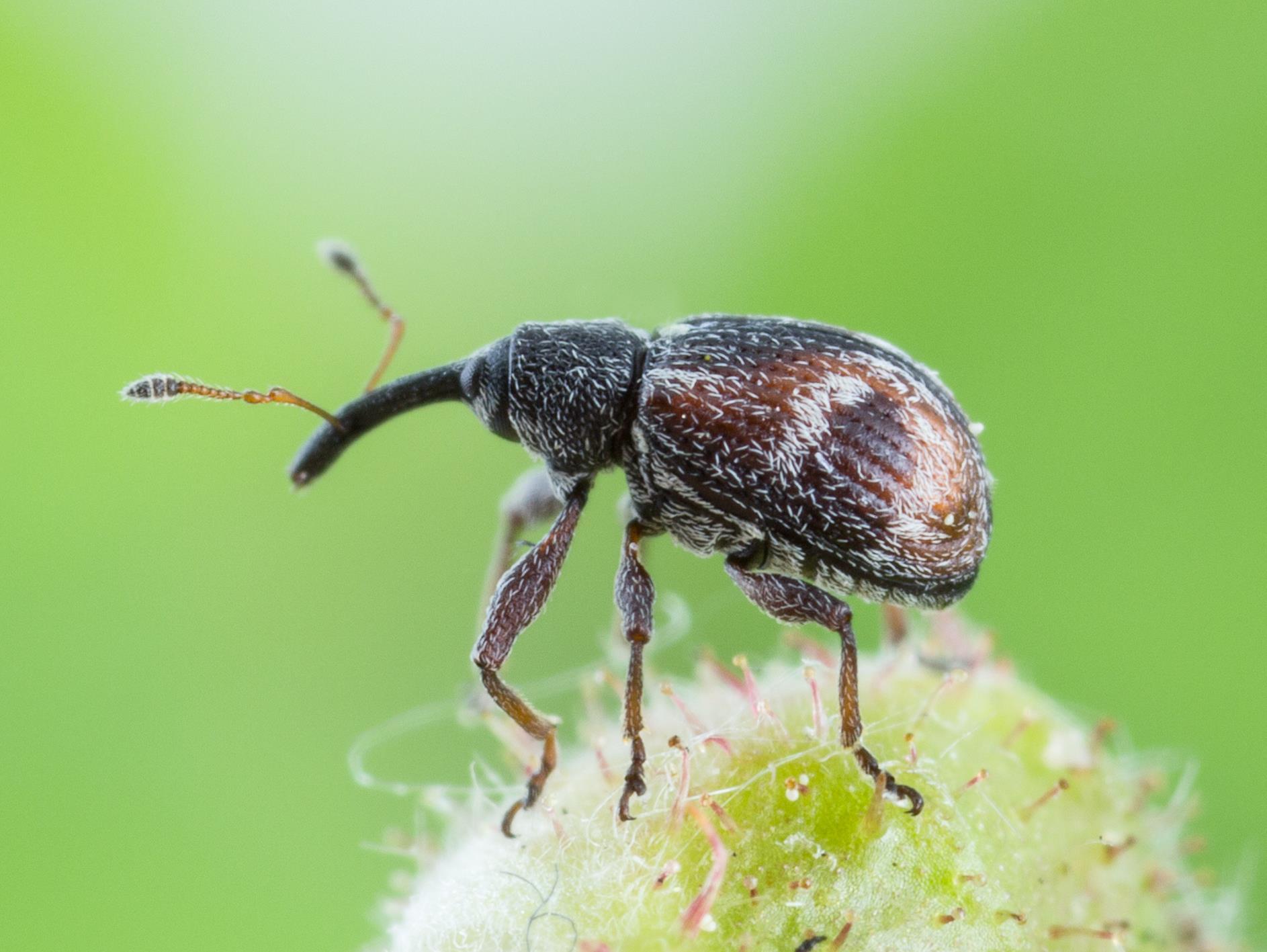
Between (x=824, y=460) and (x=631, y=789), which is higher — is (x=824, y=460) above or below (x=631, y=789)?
above

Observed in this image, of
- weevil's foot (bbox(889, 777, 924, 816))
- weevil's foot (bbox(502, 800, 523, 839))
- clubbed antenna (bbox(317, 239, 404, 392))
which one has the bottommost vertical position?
weevil's foot (bbox(502, 800, 523, 839))

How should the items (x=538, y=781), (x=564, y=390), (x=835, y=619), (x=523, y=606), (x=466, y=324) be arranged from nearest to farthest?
(x=538, y=781), (x=835, y=619), (x=523, y=606), (x=564, y=390), (x=466, y=324)

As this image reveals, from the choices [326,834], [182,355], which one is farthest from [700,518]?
[182,355]

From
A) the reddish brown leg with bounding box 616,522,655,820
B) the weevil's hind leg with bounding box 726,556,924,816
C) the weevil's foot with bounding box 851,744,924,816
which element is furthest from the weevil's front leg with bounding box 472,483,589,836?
the weevil's foot with bounding box 851,744,924,816

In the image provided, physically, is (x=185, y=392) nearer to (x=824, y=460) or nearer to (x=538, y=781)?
(x=538, y=781)

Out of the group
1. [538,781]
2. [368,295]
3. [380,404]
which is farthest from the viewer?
[368,295]

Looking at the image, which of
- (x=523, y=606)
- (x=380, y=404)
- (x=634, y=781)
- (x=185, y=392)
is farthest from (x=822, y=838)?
(x=380, y=404)

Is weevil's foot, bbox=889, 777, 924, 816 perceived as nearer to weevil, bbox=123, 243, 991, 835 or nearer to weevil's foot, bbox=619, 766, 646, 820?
weevil, bbox=123, 243, 991, 835
